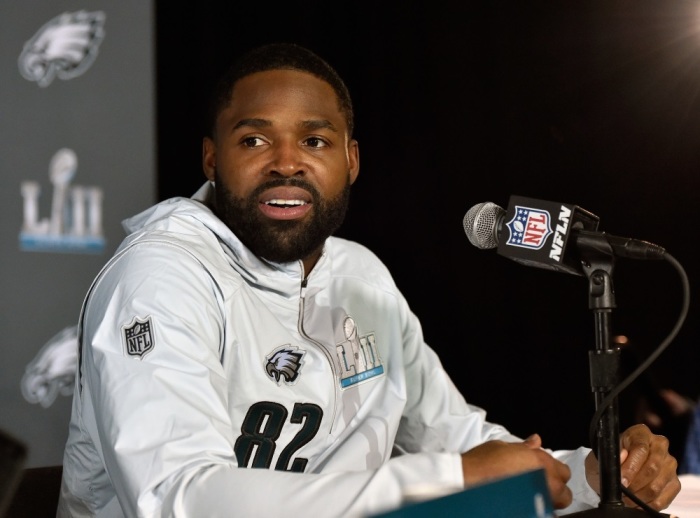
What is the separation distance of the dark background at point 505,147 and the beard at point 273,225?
84.5 inches

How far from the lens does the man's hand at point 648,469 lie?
1436mm

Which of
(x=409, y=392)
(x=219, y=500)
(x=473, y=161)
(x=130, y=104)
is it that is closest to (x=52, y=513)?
(x=219, y=500)

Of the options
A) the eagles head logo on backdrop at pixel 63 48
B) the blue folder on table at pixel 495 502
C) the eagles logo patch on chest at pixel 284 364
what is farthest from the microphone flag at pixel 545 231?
the eagles head logo on backdrop at pixel 63 48

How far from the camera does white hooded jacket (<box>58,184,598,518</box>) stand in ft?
3.70

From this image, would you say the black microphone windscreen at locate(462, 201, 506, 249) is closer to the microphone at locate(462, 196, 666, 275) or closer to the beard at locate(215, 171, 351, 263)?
the microphone at locate(462, 196, 666, 275)

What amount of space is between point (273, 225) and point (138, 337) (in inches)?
18.2

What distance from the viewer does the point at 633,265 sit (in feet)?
12.8

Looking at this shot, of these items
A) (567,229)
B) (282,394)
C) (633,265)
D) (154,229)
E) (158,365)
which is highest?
(567,229)

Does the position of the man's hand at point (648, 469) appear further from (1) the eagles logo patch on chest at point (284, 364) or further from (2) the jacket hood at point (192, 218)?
(2) the jacket hood at point (192, 218)

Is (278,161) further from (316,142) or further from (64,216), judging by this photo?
(64,216)

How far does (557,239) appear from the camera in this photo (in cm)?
121

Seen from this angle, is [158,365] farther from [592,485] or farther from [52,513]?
[592,485]

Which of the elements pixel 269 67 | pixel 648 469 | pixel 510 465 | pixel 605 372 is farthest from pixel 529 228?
pixel 269 67

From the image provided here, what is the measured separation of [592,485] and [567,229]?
59 centimetres
